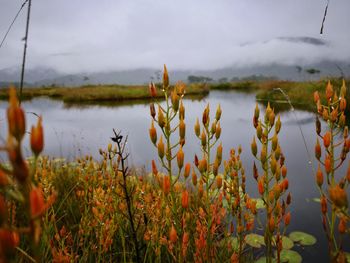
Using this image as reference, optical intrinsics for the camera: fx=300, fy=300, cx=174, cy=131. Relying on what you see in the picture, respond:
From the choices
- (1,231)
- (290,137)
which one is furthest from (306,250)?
(290,137)

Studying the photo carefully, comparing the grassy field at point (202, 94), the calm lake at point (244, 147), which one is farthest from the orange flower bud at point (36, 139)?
the grassy field at point (202, 94)

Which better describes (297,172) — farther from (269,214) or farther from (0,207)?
(0,207)

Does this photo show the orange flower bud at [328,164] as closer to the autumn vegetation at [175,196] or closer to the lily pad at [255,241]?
the autumn vegetation at [175,196]

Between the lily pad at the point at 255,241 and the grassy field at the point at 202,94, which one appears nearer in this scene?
the lily pad at the point at 255,241

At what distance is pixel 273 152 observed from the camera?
178 cm

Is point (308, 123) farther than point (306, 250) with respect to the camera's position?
Yes

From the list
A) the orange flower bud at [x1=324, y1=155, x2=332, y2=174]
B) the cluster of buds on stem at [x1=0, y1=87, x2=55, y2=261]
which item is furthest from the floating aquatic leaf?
the cluster of buds on stem at [x1=0, y1=87, x2=55, y2=261]

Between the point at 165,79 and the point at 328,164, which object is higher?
the point at 165,79

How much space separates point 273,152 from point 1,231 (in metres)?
1.53

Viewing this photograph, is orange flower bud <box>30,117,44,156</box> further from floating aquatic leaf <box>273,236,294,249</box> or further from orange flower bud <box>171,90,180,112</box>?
floating aquatic leaf <box>273,236,294,249</box>

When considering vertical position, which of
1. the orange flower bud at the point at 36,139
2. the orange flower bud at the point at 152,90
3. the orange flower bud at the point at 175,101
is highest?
the orange flower bud at the point at 152,90

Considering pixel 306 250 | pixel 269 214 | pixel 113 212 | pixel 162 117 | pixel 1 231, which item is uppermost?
pixel 162 117

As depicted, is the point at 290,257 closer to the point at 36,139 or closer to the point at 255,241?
the point at 255,241

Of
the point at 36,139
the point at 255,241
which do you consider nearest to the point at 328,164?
the point at 36,139
